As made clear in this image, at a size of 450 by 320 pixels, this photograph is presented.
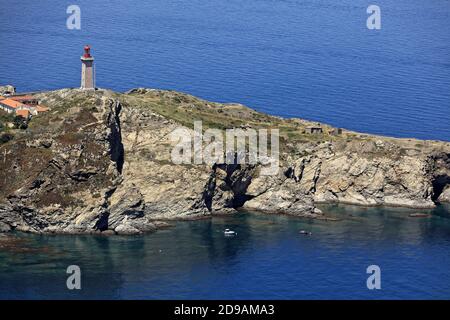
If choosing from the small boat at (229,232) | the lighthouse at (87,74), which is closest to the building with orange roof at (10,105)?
the lighthouse at (87,74)

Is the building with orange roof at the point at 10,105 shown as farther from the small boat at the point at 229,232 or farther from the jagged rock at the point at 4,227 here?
the small boat at the point at 229,232

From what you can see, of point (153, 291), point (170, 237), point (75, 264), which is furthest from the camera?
point (170, 237)

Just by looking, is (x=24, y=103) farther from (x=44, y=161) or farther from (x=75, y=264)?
(x=75, y=264)
